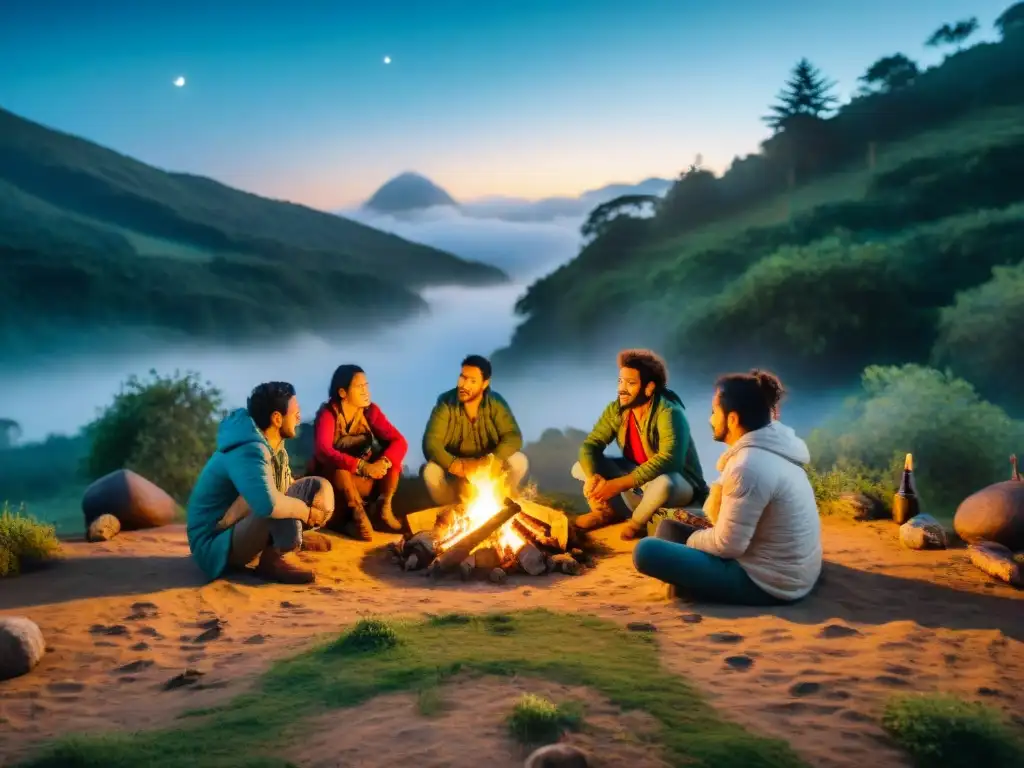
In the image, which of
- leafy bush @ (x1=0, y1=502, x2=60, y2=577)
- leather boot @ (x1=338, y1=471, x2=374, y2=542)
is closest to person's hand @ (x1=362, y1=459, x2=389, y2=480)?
leather boot @ (x1=338, y1=471, x2=374, y2=542)

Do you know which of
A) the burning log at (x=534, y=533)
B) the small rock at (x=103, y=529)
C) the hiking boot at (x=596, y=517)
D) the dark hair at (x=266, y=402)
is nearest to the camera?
the dark hair at (x=266, y=402)

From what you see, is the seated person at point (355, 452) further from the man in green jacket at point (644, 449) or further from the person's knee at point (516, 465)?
the man in green jacket at point (644, 449)

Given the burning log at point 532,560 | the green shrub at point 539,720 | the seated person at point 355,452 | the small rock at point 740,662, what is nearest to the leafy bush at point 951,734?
the small rock at point 740,662

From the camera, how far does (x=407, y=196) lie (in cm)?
1501

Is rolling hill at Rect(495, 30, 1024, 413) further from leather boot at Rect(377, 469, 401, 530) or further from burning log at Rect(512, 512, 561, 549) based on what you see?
burning log at Rect(512, 512, 561, 549)

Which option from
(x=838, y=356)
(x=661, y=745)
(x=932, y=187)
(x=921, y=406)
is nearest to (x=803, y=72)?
(x=932, y=187)

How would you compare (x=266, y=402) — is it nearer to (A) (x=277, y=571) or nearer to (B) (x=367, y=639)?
(A) (x=277, y=571)

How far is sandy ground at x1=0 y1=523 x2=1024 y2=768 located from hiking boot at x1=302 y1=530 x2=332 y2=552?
0.14 m

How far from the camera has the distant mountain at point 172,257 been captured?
15086mm

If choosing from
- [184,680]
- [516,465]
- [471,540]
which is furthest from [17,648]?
[516,465]

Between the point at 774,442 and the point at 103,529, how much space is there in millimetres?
5860

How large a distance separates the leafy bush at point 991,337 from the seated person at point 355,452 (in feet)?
27.1

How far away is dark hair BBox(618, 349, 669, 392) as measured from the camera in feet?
25.4

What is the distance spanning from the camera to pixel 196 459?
11133 millimetres
